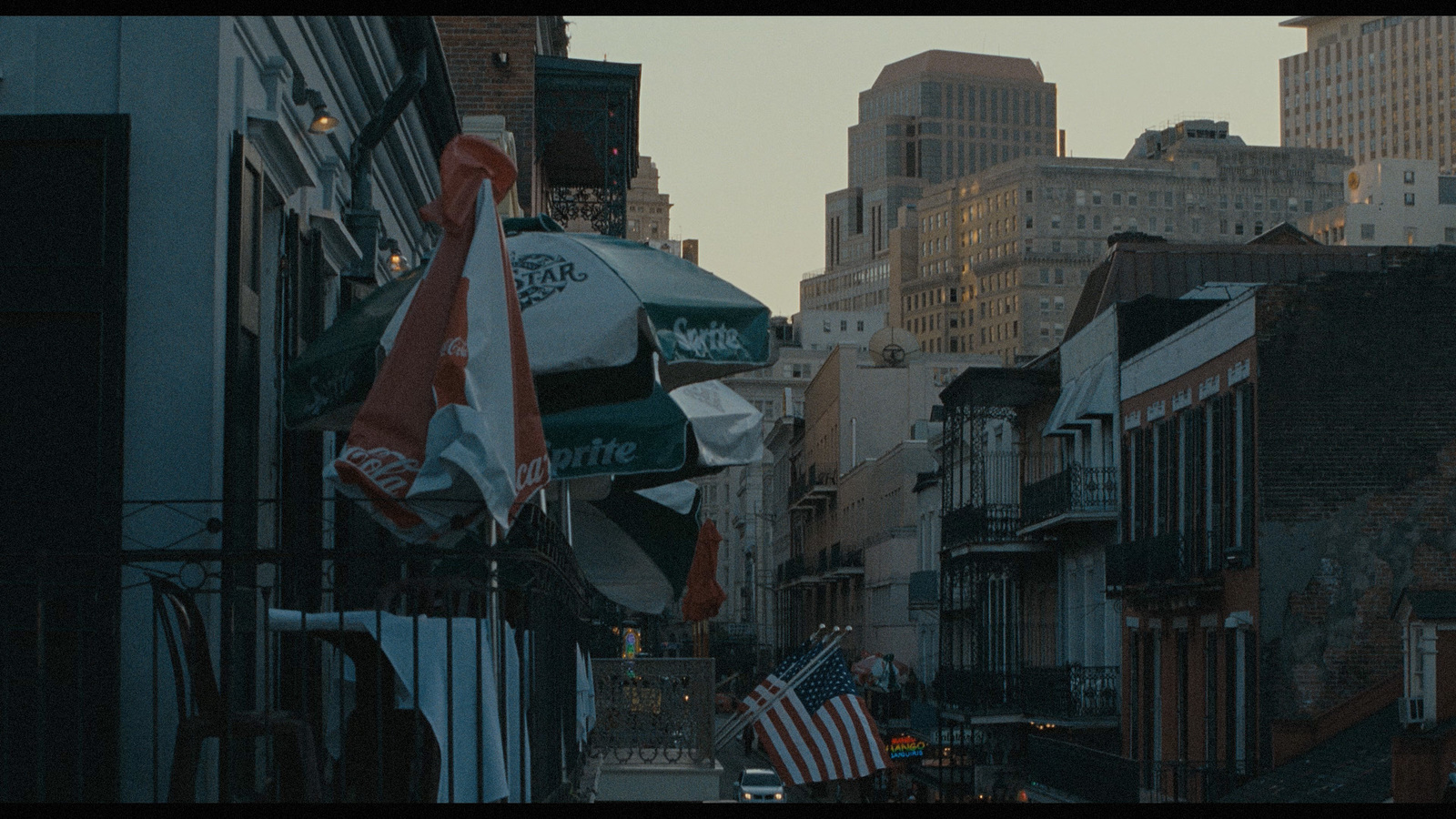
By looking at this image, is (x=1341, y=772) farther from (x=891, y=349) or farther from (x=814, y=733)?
(x=891, y=349)

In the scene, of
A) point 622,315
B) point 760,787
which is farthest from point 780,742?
point 760,787

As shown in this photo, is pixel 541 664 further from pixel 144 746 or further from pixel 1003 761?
pixel 1003 761

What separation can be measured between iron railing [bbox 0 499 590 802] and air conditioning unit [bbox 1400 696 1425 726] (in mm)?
15205

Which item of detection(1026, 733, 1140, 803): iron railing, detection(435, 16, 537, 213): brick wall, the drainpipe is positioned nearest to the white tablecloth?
the drainpipe

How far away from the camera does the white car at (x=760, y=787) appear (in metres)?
38.9

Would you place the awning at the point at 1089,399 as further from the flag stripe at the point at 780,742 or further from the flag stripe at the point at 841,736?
the flag stripe at the point at 780,742

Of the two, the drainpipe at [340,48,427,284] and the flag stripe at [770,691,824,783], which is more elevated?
the drainpipe at [340,48,427,284]

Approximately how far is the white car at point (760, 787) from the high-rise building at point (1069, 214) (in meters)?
126

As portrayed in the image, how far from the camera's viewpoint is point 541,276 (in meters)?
8.69

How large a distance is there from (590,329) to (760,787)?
31984mm

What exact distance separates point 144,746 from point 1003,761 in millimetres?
33046

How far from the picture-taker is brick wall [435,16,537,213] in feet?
92.8

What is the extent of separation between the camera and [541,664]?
848cm

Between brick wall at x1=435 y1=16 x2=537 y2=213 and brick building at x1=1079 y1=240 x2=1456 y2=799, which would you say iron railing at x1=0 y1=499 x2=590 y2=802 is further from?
brick wall at x1=435 y1=16 x2=537 y2=213
